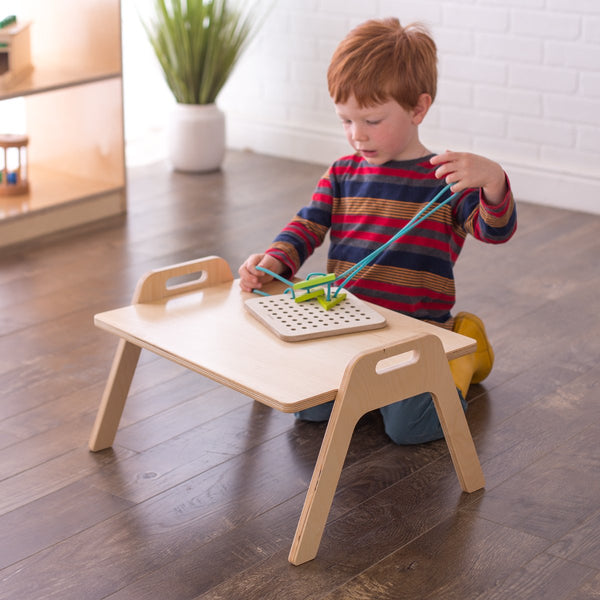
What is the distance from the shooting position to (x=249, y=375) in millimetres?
1359

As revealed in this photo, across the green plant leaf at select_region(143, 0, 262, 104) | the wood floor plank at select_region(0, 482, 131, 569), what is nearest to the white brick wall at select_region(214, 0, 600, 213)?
the green plant leaf at select_region(143, 0, 262, 104)

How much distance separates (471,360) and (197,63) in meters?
1.91

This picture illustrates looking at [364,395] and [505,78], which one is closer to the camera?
[364,395]

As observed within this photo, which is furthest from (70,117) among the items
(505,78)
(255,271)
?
(255,271)

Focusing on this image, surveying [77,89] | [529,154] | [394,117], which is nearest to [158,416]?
[394,117]

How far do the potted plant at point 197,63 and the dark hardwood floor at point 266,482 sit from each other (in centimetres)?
116

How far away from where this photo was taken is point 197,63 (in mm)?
3418

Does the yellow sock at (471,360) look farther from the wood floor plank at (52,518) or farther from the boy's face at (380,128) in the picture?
the wood floor plank at (52,518)

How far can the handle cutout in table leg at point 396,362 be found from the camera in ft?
4.55

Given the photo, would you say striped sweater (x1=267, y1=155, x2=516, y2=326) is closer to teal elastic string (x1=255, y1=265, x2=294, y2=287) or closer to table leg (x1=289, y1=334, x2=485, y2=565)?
teal elastic string (x1=255, y1=265, x2=294, y2=287)

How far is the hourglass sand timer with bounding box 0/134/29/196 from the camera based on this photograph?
2.99 metres

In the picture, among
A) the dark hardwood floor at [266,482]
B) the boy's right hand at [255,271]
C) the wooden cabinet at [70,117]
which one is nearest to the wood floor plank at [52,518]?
the dark hardwood floor at [266,482]

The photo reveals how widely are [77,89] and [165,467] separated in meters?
1.75

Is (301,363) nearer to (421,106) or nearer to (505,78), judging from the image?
(421,106)
